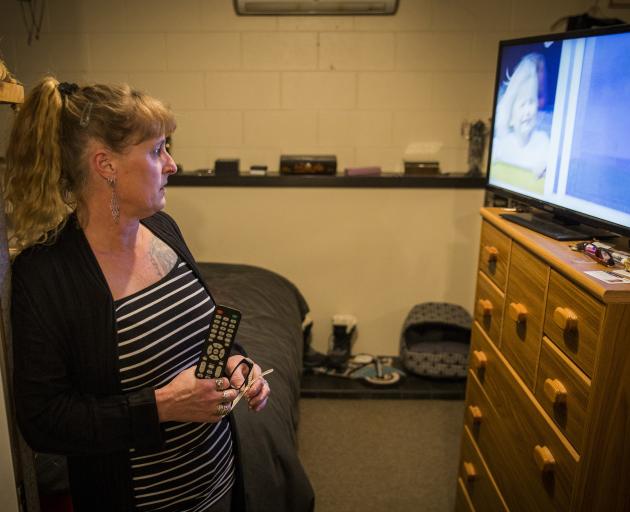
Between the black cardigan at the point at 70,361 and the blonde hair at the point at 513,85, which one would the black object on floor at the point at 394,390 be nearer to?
the blonde hair at the point at 513,85

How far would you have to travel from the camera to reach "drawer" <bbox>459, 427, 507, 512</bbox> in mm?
1811

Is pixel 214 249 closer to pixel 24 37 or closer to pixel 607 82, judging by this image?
pixel 24 37

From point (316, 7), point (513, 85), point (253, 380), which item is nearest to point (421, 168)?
point (316, 7)

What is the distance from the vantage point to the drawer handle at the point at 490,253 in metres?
→ 1.83

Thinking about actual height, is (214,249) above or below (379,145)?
below

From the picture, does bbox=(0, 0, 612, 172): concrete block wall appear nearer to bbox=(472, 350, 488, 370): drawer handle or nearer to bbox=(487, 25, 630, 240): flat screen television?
bbox=(487, 25, 630, 240): flat screen television

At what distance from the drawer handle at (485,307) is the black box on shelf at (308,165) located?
1452 mm

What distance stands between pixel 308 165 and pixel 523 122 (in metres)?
1.55

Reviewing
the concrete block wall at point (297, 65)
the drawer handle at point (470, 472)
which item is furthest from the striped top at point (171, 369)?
the concrete block wall at point (297, 65)

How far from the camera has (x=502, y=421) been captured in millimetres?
1750

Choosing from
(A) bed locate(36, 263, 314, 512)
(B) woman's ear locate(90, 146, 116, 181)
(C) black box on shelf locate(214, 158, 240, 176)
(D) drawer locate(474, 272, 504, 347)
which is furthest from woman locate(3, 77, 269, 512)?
(C) black box on shelf locate(214, 158, 240, 176)

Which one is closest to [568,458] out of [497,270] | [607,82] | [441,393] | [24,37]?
[497,270]

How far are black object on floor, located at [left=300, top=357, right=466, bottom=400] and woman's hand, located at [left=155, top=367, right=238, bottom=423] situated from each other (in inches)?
76.4

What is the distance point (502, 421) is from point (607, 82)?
3.15ft
